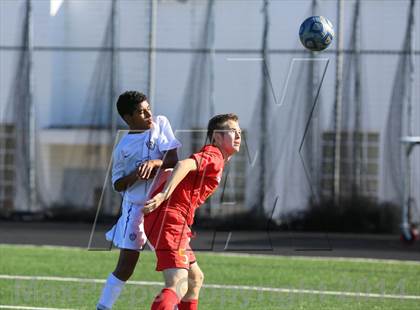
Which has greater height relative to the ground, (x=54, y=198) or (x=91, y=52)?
(x=91, y=52)

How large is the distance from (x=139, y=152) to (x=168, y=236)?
101 centimetres

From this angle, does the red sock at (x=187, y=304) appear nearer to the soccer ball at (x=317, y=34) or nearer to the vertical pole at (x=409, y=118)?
the soccer ball at (x=317, y=34)

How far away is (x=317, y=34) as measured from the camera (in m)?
8.64

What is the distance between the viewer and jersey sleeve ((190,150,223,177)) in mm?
6543

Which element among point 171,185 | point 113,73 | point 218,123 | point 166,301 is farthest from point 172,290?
point 113,73

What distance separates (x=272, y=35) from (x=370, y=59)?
253 cm

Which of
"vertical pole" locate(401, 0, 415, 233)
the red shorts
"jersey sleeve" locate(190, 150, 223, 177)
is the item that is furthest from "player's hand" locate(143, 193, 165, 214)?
"vertical pole" locate(401, 0, 415, 233)

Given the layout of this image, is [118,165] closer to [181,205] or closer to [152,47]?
[181,205]

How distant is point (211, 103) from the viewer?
2377 centimetres

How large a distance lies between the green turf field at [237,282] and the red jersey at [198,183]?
2.51m

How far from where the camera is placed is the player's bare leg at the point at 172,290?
636cm

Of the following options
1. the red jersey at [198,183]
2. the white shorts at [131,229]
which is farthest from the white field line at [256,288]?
the red jersey at [198,183]

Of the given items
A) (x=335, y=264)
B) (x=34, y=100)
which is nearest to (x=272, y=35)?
(x=34, y=100)

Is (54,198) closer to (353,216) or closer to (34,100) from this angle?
(34,100)
